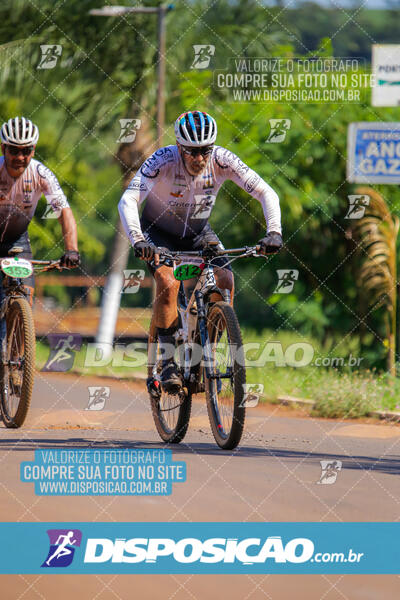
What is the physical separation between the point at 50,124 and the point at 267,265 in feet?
97.6

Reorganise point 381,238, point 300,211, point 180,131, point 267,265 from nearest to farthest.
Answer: point 180,131 < point 381,238 < point 300,211 < point 267,265

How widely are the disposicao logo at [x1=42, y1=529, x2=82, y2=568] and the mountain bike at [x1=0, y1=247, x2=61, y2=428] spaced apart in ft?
9.12

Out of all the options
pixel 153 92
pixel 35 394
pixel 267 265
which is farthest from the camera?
pixel 153 92

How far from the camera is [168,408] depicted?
789 cm

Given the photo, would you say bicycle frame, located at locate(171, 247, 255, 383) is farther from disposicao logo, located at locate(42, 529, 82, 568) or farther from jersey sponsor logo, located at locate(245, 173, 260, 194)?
disposicao logo, located at locate(42, 529, 82, 568)

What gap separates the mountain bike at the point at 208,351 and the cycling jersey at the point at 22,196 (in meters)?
1.54

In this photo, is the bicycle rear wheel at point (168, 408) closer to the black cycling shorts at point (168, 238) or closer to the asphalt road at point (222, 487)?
the asphalt road at point (222, 487)

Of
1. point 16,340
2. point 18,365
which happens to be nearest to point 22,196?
point 16,340

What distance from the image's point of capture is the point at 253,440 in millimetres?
8734

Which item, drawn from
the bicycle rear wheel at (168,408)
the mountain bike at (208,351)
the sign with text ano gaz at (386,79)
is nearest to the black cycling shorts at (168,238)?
the mountain bike at (208,351)

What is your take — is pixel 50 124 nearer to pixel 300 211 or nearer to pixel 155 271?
pixel 300 211

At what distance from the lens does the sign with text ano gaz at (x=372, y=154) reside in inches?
479
